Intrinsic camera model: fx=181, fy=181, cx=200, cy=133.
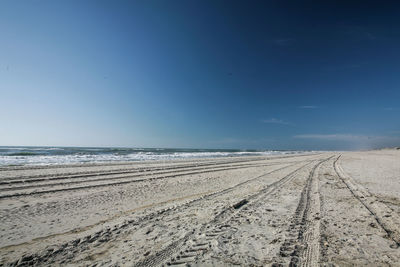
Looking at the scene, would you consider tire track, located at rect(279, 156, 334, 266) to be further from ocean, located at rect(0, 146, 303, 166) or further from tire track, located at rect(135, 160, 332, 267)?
ocean, located at rect(0, 146, 303, 166)

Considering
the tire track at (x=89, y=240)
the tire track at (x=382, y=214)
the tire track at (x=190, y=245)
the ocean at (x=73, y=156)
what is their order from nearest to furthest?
1. the tire track at (x=190, y=245)
2. the tire track at (x=89, y=240)
3. the tire track at (x=382, y=214)
4. the ocean at (x=73, y=156)

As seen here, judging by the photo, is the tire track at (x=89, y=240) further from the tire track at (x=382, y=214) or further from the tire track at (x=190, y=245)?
the tire track at (x=382, y=214)

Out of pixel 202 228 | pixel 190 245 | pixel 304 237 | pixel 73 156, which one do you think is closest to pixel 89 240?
pixel 190 245

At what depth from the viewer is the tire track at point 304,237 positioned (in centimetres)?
274

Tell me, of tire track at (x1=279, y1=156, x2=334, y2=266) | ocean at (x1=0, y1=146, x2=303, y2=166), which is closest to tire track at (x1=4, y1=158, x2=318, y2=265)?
tire track at (x1=279, y1=156, x2=334, y2=266)

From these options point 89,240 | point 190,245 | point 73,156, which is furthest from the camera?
point 73,156

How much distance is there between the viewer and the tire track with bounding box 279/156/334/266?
274cm

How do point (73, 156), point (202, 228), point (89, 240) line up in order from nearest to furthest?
point (89, 240)
point (202, 228)
point (73, 156)

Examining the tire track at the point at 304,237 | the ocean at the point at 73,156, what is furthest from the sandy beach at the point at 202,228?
the ocean at the point at 73,156

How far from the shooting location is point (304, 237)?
3342mm

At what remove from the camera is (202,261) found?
8.84ft

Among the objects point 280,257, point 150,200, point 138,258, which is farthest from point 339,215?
point 150,200

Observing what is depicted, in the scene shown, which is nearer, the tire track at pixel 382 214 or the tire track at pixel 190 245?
the tire track at pixel 190 245

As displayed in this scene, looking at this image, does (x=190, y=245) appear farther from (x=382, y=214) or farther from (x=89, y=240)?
(x=382, y=214)
